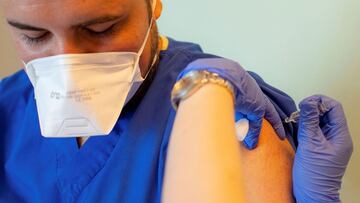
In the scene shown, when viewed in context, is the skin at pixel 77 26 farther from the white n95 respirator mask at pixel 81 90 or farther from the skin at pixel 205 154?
the skin at pixel 205 154

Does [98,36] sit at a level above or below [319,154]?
above

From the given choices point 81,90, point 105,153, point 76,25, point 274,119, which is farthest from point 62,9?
point 274,119

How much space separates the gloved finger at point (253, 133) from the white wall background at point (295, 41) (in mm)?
359

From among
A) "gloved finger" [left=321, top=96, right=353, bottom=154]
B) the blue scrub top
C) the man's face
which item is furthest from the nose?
"gloved finger" [left=321, top=96, right=353, bottom=154]

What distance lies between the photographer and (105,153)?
0.85m

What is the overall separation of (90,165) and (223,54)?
53cm

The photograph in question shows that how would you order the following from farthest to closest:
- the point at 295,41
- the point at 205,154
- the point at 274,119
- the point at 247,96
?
the point at 295,41, the point at 274,119, the point at 247,96, the point at 205,154

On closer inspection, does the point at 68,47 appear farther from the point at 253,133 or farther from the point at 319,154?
the point at 319,154

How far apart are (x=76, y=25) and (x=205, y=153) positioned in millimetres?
345

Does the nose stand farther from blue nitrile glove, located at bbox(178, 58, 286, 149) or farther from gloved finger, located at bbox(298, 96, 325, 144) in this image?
gloved finger, located at bbox(298, 96, 325, 144)

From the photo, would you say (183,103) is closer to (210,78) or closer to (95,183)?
(210,78)

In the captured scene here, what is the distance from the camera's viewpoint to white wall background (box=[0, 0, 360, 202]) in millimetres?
958

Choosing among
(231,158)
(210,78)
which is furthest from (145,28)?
(231,158)

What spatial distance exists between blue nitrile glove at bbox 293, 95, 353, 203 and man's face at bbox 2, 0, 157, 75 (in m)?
0.34
